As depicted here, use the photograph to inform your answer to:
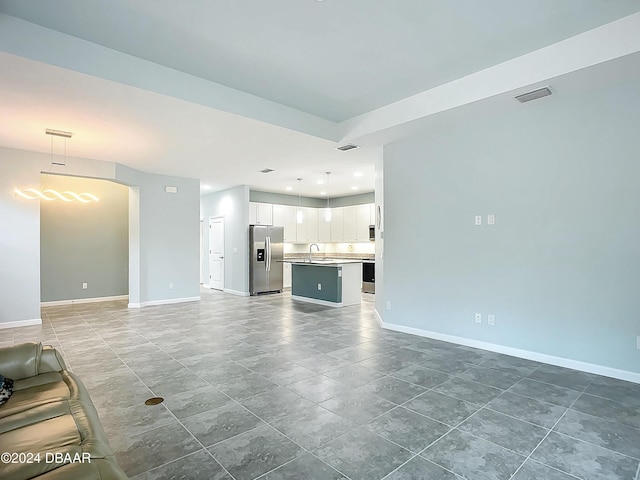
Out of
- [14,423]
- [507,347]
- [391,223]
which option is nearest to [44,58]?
[14,423]

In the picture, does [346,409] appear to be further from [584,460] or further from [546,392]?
[546,392]

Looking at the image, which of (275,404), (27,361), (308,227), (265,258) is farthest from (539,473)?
(308,227)

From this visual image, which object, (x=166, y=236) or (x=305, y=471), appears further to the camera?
(x=166, y=236)

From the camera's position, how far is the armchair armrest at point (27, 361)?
2.16m

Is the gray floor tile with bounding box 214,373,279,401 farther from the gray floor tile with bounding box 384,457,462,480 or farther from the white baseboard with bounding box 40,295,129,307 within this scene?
the white baseboard with bounding box 40,295,129,307

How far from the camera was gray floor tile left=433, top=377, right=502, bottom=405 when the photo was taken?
2883 millimetres

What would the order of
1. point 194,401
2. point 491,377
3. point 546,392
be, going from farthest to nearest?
point 491,377 < point 546,392 < point 194,401

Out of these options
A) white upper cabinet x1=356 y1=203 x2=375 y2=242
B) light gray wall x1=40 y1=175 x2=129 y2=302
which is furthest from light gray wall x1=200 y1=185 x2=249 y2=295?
white upper cabinet x1=356 y1=203 x2=375 y2=242

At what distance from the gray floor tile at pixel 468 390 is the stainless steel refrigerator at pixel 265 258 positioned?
19.6ft

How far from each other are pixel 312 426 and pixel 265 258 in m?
6.78

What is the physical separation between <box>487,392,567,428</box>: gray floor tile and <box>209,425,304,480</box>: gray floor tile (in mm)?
1634

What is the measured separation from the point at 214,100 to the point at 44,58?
149 cm

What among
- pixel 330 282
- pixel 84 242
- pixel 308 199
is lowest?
pixel 330 282

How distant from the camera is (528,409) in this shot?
2.69 meters
